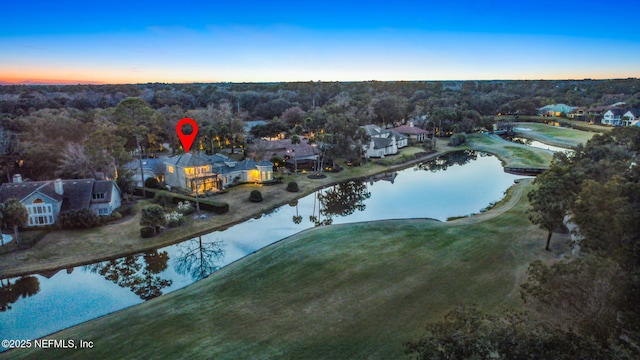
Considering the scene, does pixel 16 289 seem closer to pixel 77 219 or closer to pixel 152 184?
pixel 77 219

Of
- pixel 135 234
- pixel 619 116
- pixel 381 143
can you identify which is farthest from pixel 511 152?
pixel 135 234

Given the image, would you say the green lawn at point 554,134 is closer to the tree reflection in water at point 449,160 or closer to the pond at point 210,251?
the tree reflection in water at point 449,160

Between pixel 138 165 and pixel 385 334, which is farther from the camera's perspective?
pixel 138 165

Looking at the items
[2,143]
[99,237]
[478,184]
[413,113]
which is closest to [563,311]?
[99,237]

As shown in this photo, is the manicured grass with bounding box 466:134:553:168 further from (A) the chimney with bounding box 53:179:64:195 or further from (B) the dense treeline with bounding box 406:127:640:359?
(A) the chimney with bounding box 53:179:64:195

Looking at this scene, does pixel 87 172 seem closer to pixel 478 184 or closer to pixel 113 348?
pixel 113 348

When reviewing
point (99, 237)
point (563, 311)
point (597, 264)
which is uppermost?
point (597, 264)

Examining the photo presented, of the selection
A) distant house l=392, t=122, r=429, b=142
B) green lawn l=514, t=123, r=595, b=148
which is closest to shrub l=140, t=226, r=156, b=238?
distant house l=392, t=122, r=429, b=142
